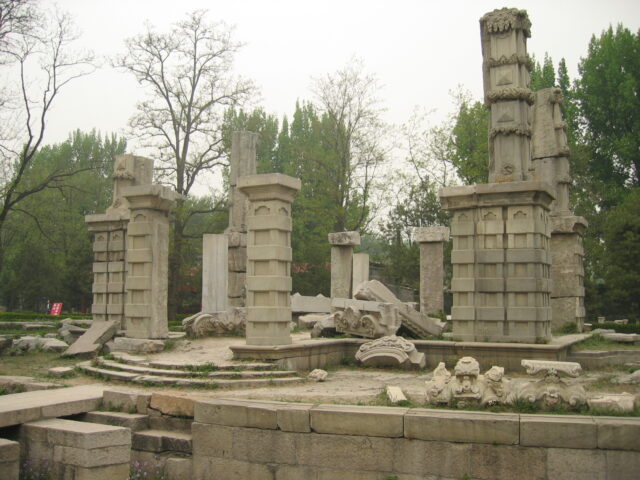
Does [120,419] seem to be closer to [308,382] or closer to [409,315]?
[308,382]

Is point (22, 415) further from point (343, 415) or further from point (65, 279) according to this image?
point (65, 279)

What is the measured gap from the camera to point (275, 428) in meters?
6.93

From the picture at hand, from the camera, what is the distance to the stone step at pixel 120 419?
306 inches

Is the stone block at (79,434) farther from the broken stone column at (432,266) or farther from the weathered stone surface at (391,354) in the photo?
the broken stone column at (432,266)

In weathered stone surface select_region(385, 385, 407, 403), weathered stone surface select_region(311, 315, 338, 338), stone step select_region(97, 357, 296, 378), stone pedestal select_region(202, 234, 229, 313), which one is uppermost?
stone pedestal select_region(202, 234, 229, 313)

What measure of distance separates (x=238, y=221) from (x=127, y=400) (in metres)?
12.3

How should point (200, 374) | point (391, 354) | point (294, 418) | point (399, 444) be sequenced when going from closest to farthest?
point (399, 444) → point (294, 418) → point (200, 374) → point (391, 354)

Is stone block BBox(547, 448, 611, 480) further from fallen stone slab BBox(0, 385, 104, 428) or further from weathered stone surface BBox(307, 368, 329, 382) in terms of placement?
fallen stone slab BBox(0, 385, 104, 428)

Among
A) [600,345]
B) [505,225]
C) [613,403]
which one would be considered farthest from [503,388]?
[600,345]

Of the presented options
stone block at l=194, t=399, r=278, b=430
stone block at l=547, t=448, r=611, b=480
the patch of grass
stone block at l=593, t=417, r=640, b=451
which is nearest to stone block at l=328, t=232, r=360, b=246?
the patch of grass

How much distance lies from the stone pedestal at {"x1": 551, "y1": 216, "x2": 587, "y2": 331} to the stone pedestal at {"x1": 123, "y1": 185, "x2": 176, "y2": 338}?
939 centimetres

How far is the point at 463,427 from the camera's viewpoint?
6180mm

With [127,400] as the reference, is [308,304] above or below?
above

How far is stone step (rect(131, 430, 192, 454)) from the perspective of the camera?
7469 millimetres
